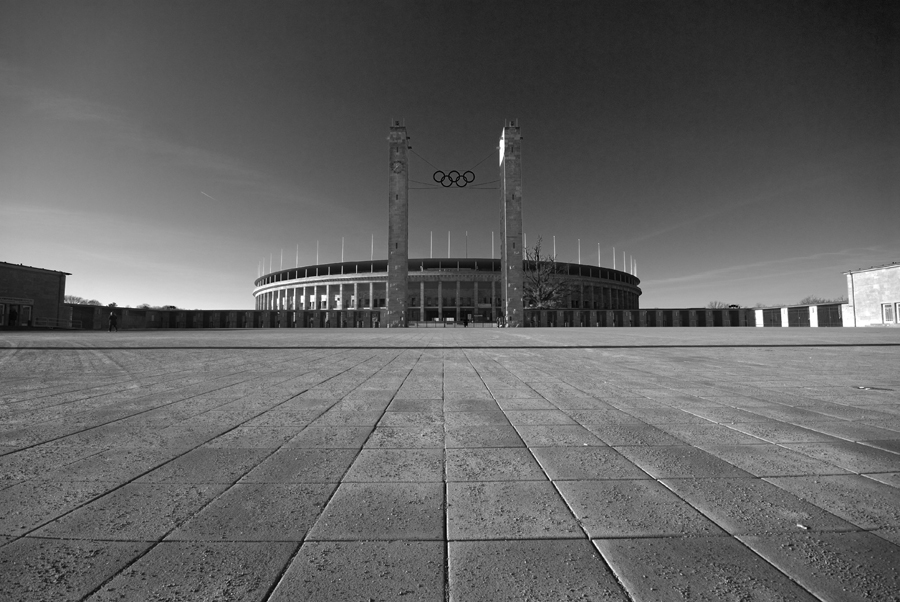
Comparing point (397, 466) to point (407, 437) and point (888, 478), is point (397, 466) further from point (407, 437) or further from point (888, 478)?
point (888, 478)

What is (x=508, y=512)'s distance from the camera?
2260mm

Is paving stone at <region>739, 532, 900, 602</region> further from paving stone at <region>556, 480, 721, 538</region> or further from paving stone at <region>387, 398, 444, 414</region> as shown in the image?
paving stone at <region>387, 398, 444, 414</region>

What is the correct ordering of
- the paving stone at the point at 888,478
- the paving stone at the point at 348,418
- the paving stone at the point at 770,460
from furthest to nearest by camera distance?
the paving stone at the point at 348,418, the paving stone at the point at 770,460, the paving stone at the point at 888,478

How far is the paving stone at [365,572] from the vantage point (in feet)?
5.19

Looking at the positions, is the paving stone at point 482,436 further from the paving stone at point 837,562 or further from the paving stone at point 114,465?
the paving stone at point 114,465

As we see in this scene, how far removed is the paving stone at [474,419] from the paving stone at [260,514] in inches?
70.8

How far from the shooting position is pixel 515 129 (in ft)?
173

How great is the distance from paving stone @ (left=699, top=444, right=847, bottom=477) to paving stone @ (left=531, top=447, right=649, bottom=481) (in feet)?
2.43

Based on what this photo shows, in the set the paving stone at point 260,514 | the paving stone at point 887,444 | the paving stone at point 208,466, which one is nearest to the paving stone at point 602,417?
the paving stone at point 887,444

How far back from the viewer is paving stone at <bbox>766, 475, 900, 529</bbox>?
7.09ft

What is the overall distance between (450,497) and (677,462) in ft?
5.46

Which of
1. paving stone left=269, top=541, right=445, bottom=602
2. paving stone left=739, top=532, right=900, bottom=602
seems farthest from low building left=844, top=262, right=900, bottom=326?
paving stone left=269, top=541, right=445, bottom=602

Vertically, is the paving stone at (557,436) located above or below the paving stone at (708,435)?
below

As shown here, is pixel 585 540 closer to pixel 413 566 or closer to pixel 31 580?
pixel 413 566
